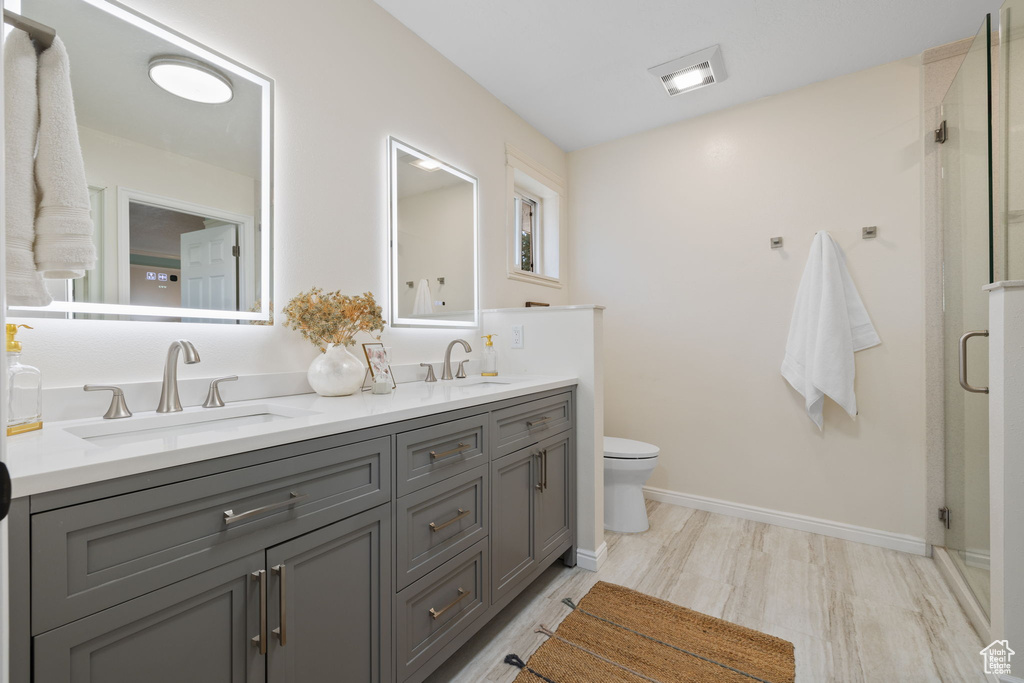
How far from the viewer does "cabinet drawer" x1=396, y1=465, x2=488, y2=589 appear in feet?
4.09

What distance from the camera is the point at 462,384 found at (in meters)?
2.12

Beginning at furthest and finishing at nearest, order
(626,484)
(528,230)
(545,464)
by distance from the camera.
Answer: (528,230)
(626,484)
(545,464)

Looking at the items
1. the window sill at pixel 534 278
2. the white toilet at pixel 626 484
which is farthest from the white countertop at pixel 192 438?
the window sill at pixel 534 278

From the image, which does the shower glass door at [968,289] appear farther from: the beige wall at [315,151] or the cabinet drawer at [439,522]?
the beige wall at [315,151]

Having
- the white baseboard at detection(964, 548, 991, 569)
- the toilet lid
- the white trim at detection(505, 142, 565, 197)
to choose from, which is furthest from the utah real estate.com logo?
the white trim at detection(505, 142, 565, 197)

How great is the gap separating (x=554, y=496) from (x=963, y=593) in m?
1.63

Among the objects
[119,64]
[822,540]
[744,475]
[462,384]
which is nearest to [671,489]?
[744,475]

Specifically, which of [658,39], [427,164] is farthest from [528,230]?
[658,39]

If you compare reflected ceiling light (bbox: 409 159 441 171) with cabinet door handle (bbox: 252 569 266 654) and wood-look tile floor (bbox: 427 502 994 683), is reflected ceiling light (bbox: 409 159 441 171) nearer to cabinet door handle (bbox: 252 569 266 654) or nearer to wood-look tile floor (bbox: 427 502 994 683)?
cabinet door handle (bbox: 252 569 266 654)

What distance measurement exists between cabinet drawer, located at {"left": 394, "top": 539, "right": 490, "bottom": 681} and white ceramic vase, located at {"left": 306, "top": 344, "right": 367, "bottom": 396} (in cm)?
66

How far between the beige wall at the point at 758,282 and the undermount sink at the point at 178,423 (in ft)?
7.53

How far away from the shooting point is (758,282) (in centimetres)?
268

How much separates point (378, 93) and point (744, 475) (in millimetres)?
2805

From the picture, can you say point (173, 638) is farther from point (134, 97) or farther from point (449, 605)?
point (134, 97)
